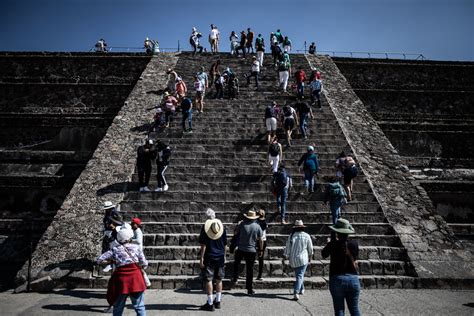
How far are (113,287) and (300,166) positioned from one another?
7.85 m

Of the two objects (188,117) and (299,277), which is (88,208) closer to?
(188,117)

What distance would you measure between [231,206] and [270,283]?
2.66 m

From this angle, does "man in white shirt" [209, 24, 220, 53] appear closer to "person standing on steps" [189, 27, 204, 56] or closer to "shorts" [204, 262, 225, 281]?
"person standing on steps" [189, 27, 204, 56]

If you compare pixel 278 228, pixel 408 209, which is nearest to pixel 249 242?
pixel 278 228

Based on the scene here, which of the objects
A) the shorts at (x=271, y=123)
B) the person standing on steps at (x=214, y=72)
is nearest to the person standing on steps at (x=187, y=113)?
the shorts at (x=271, y=123)

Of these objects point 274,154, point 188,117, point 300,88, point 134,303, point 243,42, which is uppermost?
point 243,42

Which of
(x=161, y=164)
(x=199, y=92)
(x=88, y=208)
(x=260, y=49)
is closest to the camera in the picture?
(x=88, y=208)

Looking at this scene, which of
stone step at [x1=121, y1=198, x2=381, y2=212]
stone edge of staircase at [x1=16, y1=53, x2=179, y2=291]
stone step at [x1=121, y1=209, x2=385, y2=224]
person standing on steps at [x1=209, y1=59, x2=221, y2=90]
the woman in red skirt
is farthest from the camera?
person standing on steps at [x1=209, y1=59, x2=221, y2=90]

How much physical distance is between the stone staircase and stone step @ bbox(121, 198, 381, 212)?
3cm

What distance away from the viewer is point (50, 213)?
463 inches

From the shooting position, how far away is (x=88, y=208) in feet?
30.5

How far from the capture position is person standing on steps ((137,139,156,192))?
10023 mm

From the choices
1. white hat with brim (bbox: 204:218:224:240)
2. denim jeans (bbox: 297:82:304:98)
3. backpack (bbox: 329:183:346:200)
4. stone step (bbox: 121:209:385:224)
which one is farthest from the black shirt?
denim jeans (bbox: 297:82:304:98)

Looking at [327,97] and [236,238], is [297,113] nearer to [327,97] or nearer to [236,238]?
[327,97]
